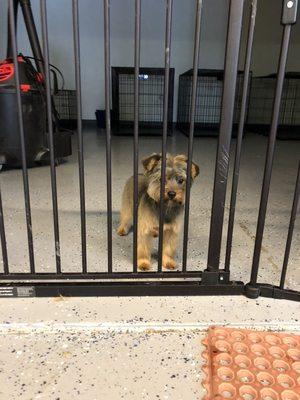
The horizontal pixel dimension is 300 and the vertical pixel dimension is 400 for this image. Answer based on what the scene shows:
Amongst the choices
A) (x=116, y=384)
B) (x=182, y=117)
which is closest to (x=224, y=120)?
(x=116, y=384)

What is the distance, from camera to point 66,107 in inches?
216

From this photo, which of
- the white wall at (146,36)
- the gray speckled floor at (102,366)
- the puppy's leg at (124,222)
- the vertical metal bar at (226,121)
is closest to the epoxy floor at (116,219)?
the puppy's leg at (124,222)

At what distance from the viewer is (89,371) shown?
38.3 inches

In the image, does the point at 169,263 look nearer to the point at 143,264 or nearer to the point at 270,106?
the point at 143,264

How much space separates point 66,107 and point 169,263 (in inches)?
178

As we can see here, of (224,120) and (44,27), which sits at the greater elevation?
(44,27)

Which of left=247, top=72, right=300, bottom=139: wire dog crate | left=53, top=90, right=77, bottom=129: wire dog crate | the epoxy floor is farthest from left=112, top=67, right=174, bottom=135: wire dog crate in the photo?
the epoxy floor

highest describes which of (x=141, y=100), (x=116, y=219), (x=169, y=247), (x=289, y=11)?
(x=289, y=11)

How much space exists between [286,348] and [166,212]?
2.11ft

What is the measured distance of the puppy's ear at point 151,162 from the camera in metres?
1.45

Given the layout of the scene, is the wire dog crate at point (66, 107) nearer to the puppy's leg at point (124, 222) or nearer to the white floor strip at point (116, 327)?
the puppy's leg at point (124, 222)

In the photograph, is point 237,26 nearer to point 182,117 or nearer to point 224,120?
point 224,120

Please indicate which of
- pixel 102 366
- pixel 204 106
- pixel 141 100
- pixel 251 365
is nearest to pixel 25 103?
pixel 102 366

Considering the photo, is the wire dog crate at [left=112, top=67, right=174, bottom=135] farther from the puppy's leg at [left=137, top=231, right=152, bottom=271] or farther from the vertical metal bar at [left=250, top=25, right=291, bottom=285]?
the vertical metal bar at [left=250, top=25, right=291, bottom=285]
